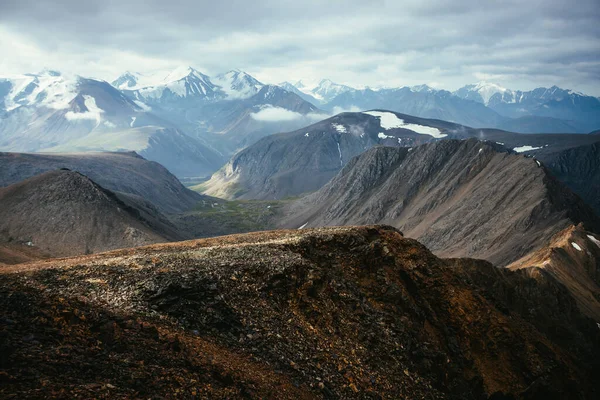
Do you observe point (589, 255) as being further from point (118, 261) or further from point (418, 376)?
point (118, 261)

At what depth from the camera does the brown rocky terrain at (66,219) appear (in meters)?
94.5

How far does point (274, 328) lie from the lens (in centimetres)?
2288

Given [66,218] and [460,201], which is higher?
[460,201]

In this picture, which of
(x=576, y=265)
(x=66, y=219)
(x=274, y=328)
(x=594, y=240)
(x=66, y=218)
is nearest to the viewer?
(x=274, y=328)

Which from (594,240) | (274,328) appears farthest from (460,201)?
(274,328)

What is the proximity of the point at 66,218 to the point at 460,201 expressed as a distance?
10872 cm

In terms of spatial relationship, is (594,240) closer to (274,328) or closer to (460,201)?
(460,201)

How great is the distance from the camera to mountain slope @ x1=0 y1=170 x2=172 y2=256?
312 feet

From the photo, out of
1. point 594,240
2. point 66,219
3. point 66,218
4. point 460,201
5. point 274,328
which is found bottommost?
point 66,219

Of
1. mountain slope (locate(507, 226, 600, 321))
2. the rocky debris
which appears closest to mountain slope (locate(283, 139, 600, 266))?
mountain slope (locate(507, 226, 600, 321))

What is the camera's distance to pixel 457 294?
3403 centimetres

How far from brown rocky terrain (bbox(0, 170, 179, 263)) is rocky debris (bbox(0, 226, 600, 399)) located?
234 ft

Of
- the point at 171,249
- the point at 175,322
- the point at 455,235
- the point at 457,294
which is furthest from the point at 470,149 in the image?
the point at 175,322

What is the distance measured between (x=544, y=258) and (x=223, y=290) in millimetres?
63342
